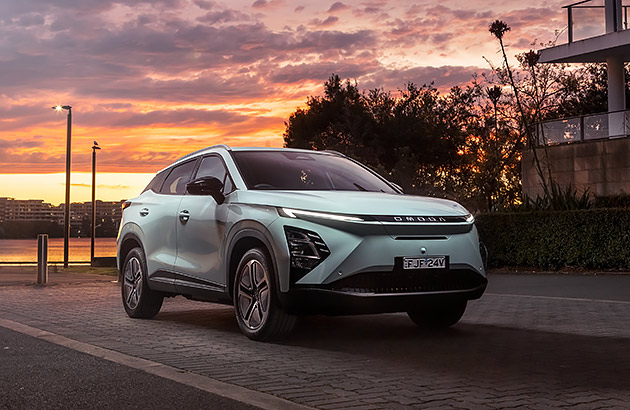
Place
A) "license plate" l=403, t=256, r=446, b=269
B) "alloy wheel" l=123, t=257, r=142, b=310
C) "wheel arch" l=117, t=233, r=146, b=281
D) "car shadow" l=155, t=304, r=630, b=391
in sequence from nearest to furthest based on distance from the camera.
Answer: "car shadow" l=155, t=304, r=630, b=391
"license plate" l=403, t=256, r=446, b=269
"alloy wheel" l=123, t=257, r=142, b=310
"wheel arch" l=117, t=233, r=146, b=281

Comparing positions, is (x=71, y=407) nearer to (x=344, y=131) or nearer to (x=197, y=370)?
(x=197, y=370)

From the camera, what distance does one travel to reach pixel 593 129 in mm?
26922

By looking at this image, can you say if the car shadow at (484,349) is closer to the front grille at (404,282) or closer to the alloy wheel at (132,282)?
the front grille at (404,282)

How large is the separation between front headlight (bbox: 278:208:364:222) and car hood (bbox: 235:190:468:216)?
0.04m

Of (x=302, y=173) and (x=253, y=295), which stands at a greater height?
(x=302, y=173)

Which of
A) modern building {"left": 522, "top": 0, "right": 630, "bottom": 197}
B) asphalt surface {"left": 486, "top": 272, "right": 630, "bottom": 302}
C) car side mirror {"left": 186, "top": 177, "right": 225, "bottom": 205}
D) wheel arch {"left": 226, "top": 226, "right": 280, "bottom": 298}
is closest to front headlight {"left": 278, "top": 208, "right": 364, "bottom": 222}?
wheel arch {"left": 226, "top": 226, "right": 280, "bottom": 298}

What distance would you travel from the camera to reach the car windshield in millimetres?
8727

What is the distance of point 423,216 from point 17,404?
383 cm

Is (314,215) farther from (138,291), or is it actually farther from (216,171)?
(138,291)

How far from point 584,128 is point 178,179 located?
19.8 meters

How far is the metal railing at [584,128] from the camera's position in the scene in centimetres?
2609

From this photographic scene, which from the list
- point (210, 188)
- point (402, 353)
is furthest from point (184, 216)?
point (402, 353)

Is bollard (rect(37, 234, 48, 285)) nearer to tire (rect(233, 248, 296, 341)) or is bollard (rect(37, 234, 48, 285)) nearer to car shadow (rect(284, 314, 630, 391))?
car shadow (rect(284, 314, 630, 391))

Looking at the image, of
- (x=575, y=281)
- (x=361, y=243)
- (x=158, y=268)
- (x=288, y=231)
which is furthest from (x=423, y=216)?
(x=575, y=281)
